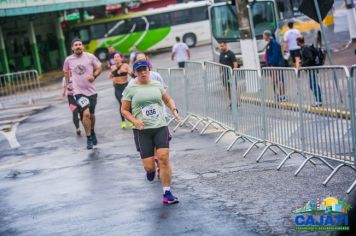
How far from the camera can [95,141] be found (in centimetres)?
1443

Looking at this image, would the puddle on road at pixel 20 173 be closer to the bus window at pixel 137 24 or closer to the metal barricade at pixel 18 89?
the metal barricade at pixel 18 89

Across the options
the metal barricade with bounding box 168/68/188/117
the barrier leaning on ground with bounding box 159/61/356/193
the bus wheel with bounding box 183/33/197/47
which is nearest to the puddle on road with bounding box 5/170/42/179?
the barrier leaning on ground with bounding box 159/61/356/193

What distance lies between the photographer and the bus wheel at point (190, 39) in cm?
5062

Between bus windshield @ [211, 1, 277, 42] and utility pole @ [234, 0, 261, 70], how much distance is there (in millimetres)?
5414

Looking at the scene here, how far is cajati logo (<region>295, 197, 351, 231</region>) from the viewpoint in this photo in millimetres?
6773

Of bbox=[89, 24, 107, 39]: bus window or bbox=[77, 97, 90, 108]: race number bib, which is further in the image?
bbox=[89, 24, 107, 39]: bus window

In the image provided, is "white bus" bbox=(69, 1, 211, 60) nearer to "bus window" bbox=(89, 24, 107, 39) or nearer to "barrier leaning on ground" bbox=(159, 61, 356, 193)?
"bus window" bbox=(89, 24, 107, 39)

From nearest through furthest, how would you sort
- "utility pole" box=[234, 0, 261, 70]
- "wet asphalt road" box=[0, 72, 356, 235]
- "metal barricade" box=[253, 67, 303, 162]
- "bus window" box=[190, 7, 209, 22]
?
1. "wet asphalt road" box=[0, 72, 356, 235]
2. "metal barricade" box=[253, 67, 303, 162]
3. "utility pole" box=[234, 0, 261, 70]
4. "bus window" box=[190, 7, 209, 22]

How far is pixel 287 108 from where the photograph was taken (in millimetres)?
10539

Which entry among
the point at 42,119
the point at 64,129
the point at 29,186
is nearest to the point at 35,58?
the point at 42,119

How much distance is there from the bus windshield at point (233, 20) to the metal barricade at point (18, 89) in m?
7.33

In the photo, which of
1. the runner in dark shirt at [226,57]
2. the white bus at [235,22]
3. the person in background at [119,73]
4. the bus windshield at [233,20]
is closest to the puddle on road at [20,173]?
the person in background at [119,73]

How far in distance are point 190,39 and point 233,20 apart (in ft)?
79.8

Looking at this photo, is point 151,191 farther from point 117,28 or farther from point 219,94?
point 117,28
